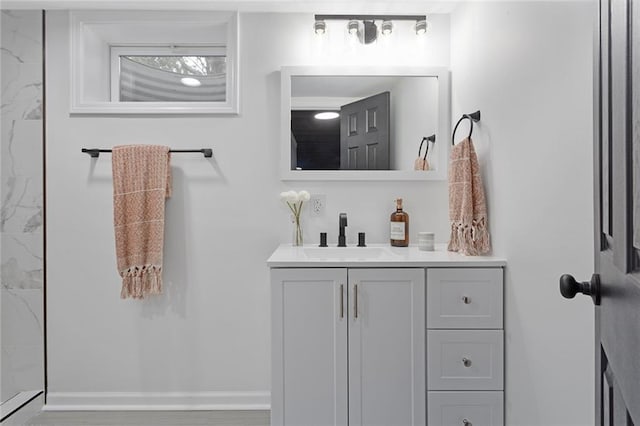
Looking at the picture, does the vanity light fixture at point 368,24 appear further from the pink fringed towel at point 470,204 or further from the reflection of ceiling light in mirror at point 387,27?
the pink fringed towel at point 470,204

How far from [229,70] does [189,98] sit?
1.00ft

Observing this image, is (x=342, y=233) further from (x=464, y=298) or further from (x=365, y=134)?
(x=464, y=298)

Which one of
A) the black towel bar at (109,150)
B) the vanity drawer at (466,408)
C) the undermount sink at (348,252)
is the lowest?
the vanity drawer at (466,408)

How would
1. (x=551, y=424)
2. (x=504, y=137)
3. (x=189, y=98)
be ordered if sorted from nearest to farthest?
(x=551, y=424)
(x=504, y=137)
(x=189, y=98)

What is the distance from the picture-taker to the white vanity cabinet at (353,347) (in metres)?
1.61

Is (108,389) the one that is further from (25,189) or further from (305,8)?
(305,8)

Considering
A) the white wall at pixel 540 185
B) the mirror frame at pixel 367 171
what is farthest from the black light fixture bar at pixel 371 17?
the white wall at pixel 540 185

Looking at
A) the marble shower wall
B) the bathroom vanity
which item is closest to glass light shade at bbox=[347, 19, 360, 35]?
the bathroom vanity

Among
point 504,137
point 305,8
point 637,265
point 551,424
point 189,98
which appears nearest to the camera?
point 637,265

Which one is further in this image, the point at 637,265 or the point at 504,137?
the point at 504,137

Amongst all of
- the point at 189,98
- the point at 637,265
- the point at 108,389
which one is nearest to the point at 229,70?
the point at 189,98

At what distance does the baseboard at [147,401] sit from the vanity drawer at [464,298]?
45.0 inches

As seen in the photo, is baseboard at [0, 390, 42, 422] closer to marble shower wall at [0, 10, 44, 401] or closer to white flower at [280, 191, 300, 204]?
marble shower wall at [0, 10, 44, 401]

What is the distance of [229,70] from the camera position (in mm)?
2150
